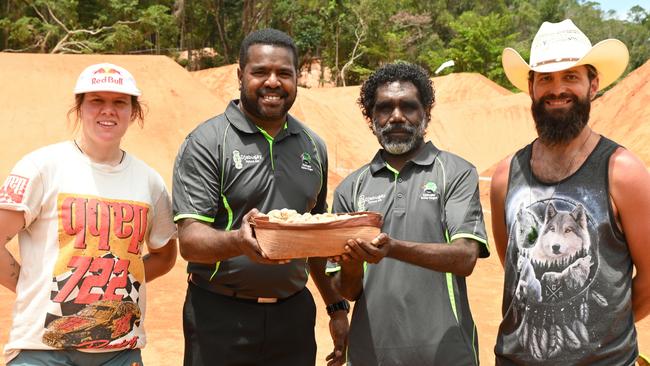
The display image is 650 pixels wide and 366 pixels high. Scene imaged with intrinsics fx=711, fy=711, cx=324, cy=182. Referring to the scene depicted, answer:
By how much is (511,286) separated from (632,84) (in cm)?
2099

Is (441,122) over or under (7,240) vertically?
over

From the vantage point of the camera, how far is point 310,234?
9.09 ft

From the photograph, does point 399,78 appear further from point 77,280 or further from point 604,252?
point 77,280

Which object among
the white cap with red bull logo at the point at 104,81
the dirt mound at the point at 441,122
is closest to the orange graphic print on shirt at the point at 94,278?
the white cap with red bull logo at the point at 104,81

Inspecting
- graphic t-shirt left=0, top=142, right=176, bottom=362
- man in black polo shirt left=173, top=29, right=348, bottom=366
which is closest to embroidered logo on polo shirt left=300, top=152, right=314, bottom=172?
man in black polo shirt left=173, top=29, right=348, bottom=366

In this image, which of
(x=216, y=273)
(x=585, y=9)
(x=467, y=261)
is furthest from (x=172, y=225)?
(x=585, y=9)

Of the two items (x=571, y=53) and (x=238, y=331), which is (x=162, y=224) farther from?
(x=571, y=53)

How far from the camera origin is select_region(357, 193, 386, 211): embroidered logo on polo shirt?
3.24 meters

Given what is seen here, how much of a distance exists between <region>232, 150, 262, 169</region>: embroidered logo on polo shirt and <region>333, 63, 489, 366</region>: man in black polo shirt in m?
0.53

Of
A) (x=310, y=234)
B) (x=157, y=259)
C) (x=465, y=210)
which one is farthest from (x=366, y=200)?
(x=157, y=259)

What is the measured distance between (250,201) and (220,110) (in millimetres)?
15391

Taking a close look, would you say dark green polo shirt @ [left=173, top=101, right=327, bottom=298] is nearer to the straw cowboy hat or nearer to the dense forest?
the straw cowboy hat

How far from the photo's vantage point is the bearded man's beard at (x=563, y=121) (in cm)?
317

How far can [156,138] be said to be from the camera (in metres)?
16.3
